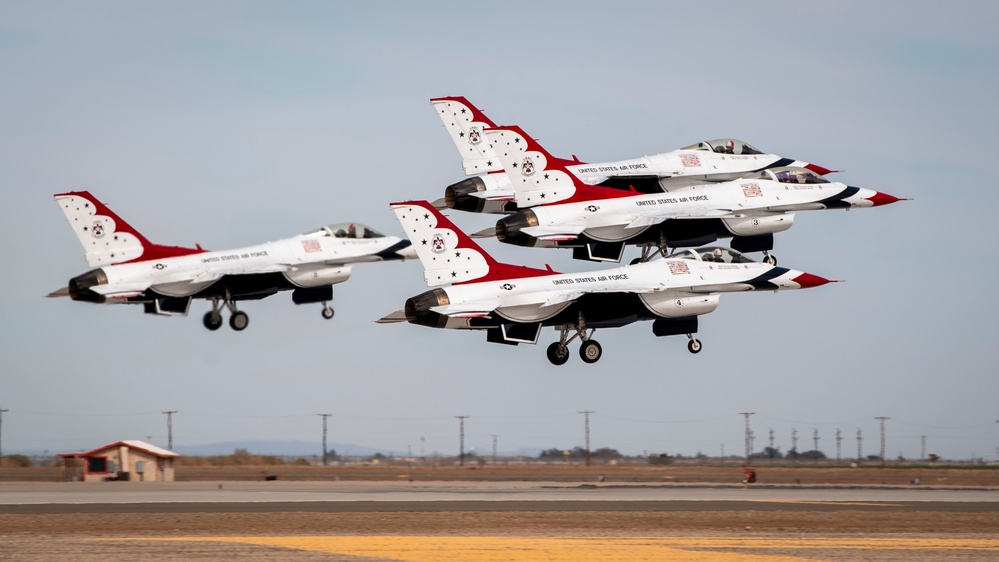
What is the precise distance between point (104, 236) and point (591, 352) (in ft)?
72.3

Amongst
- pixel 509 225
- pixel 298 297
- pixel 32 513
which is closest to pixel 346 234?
pixel 298 297

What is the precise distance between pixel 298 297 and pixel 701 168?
60.6 ft

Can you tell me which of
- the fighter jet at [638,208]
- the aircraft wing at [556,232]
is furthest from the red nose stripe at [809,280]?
the aircraft wing at [556,232]

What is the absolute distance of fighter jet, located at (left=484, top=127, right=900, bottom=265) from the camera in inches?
2203

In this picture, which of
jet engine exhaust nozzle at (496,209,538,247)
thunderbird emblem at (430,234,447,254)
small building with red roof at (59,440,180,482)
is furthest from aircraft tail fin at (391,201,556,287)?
small building with red roof at (59,440,180,482)

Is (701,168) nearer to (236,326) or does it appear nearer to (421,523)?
(236,326)

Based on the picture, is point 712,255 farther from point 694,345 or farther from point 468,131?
point 468,131

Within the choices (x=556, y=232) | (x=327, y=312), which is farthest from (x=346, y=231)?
(x=556, y=232)

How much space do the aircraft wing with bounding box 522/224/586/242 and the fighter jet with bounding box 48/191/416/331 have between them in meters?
9.09

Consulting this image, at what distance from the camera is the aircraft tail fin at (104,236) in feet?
199

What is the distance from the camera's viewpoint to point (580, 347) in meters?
55.5

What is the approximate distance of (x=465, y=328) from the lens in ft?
173

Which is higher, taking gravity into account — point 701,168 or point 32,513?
point 701,168

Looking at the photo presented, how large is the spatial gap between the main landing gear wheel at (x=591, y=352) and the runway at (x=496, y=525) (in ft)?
17.5
